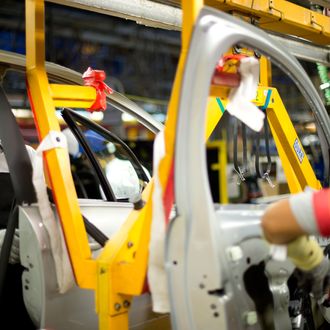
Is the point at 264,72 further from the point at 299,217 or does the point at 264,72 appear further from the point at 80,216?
the point at 299,217

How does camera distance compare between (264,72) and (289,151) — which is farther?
(264,72)

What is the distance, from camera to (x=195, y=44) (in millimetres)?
1669

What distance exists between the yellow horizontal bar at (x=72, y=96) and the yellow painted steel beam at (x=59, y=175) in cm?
4

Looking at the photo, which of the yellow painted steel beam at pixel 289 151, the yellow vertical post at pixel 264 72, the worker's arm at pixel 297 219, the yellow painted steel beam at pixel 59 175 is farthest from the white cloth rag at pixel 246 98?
the yellow vertical post at pixel 264 72

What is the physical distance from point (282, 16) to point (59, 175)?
2061mm

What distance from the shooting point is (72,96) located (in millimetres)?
2293

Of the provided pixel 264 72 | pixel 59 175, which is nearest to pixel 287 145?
pixel 264 72

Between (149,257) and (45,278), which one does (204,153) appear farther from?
(45,278)

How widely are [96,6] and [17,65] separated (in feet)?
1.86

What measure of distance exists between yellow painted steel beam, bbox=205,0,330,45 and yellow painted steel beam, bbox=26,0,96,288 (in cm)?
111

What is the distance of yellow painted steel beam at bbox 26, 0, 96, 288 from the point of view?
204cm

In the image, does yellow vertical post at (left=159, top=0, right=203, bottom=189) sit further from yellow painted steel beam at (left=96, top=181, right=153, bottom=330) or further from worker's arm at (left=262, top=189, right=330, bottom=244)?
worker's arm at (left=262, top=189, right=330, bottom=244)

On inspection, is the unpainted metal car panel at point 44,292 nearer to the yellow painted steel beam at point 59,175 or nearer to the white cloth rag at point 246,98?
the yellow painted steel beam at point 59,175

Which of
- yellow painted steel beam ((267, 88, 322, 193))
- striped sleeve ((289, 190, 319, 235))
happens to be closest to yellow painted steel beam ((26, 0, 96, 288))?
striped sleeve ((289, 190, 319, 235))
